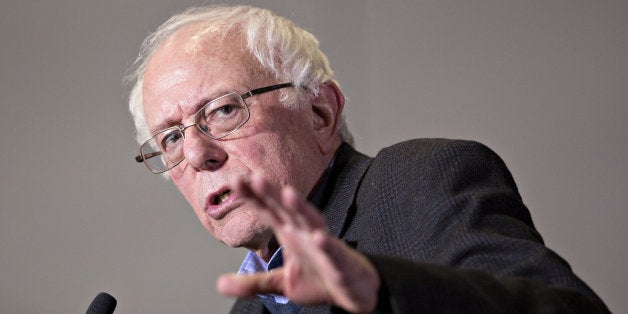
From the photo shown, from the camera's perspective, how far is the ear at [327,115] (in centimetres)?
180

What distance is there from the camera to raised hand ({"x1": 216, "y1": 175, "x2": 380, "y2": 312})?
2.39 feet

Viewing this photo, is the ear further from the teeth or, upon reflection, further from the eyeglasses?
the teeth

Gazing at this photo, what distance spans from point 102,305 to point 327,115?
67 centimetres

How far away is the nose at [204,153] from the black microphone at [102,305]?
0.32 meters

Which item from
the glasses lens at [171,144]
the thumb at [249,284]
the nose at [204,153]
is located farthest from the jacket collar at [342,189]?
the thumb at [249,284]

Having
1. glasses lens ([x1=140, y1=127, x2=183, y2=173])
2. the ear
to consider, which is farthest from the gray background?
glasses lens ([x1=140, y1=127, x2=183, y2=173])

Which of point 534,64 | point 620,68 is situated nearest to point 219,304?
point 534,64

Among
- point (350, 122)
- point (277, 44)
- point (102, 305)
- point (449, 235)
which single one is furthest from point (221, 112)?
point (350, 122)

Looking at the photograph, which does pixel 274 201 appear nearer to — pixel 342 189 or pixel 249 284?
pixel 249 284

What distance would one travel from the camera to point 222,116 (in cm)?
169

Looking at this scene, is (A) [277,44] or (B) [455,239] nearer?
(B) [455,239]

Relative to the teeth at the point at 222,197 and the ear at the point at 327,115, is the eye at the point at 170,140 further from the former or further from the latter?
the ear at the point at 327,115

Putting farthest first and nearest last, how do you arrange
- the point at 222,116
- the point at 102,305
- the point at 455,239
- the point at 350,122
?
Answer: 1. the point at 350,122
2. the point at 222,116
3. the point at 102,305
4. the point at 455,239

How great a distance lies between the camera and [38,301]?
273 cm
